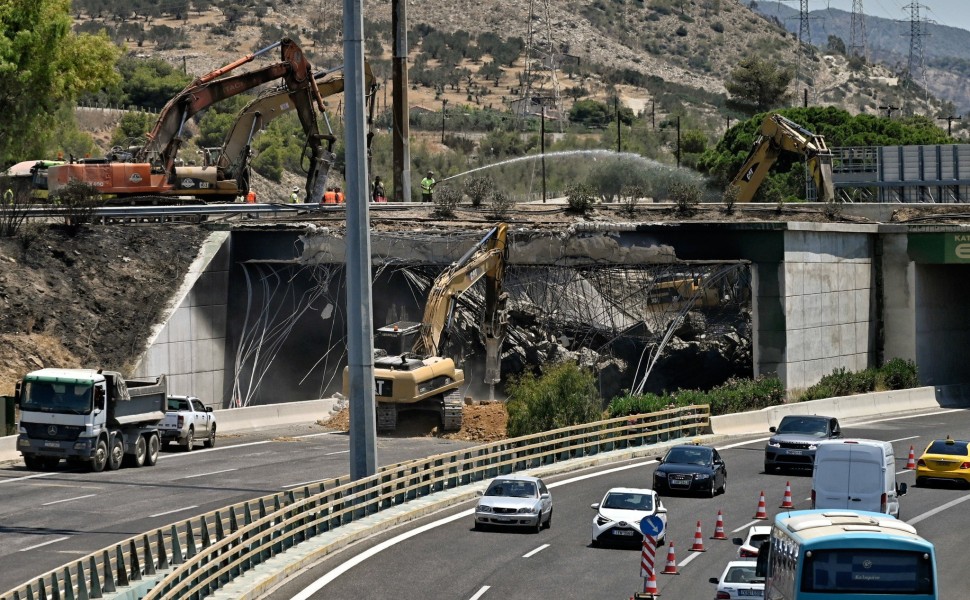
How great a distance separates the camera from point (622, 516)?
30.7 m

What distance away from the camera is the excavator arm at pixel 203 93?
59.2 m

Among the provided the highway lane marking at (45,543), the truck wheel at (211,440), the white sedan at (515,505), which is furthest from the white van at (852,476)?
the truck wheel at (211,440)

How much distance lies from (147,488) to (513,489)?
390 inches

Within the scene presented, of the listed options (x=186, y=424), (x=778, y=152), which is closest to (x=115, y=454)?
(x=186, y=424)

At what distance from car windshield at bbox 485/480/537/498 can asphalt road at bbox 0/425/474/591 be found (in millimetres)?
6143

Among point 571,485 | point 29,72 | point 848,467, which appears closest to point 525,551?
point 848,467

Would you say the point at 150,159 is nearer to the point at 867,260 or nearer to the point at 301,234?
the point at 301,234

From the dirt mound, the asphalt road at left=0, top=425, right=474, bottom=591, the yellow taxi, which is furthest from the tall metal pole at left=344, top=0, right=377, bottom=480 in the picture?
the dirt mound

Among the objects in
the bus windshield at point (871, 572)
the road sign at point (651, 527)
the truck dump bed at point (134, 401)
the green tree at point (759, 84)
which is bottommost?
the road sign at point (651, 527)

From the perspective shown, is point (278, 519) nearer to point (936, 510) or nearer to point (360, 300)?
point (360, 300)

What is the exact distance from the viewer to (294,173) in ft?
437

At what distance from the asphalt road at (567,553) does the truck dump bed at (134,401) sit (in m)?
10.3

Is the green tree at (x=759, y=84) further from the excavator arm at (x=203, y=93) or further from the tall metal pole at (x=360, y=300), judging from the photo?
the tall metal pole at (x=360, y=300)

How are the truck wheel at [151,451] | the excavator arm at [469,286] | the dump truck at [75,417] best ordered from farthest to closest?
1. the excavator arm at [469,286]
2. the truck wheel at [151,451]
3. the dump truck at [75,417]
